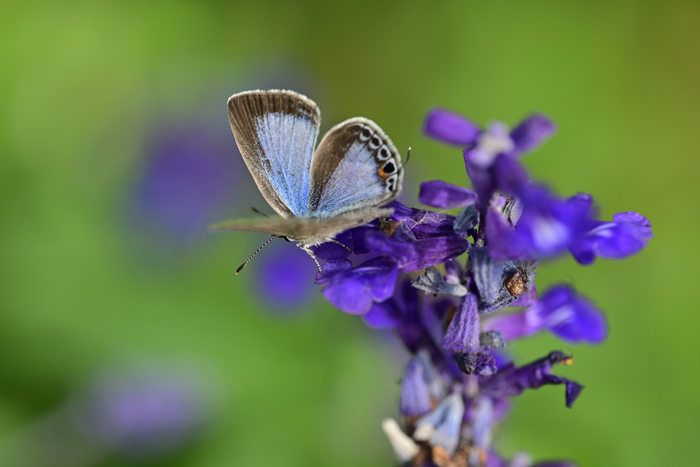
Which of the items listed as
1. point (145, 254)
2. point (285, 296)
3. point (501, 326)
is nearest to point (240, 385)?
point (285, 296)

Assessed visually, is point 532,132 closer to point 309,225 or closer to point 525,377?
point 309,225

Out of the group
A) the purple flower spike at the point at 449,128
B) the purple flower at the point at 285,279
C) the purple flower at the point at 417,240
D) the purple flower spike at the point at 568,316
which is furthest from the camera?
the purple flower at the point at 285,279

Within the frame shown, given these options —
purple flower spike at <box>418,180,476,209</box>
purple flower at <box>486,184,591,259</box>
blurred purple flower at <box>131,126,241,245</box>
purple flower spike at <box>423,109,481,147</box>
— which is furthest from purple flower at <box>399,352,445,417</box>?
blurred purple flower at <box>131,126,241,245</box>

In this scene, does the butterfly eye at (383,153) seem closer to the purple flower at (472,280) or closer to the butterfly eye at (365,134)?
the butterfly eye at (365,134)

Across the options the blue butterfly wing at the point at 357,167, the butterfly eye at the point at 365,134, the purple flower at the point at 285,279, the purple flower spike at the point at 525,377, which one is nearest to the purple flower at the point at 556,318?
the purple flower spike at the point at 525,377

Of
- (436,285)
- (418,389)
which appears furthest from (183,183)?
(436,285)

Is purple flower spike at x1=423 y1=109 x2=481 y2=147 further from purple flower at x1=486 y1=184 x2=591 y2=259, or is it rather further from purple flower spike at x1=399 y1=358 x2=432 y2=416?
purple flower spike at x1=399 y1=358 x2=432 y2=416
